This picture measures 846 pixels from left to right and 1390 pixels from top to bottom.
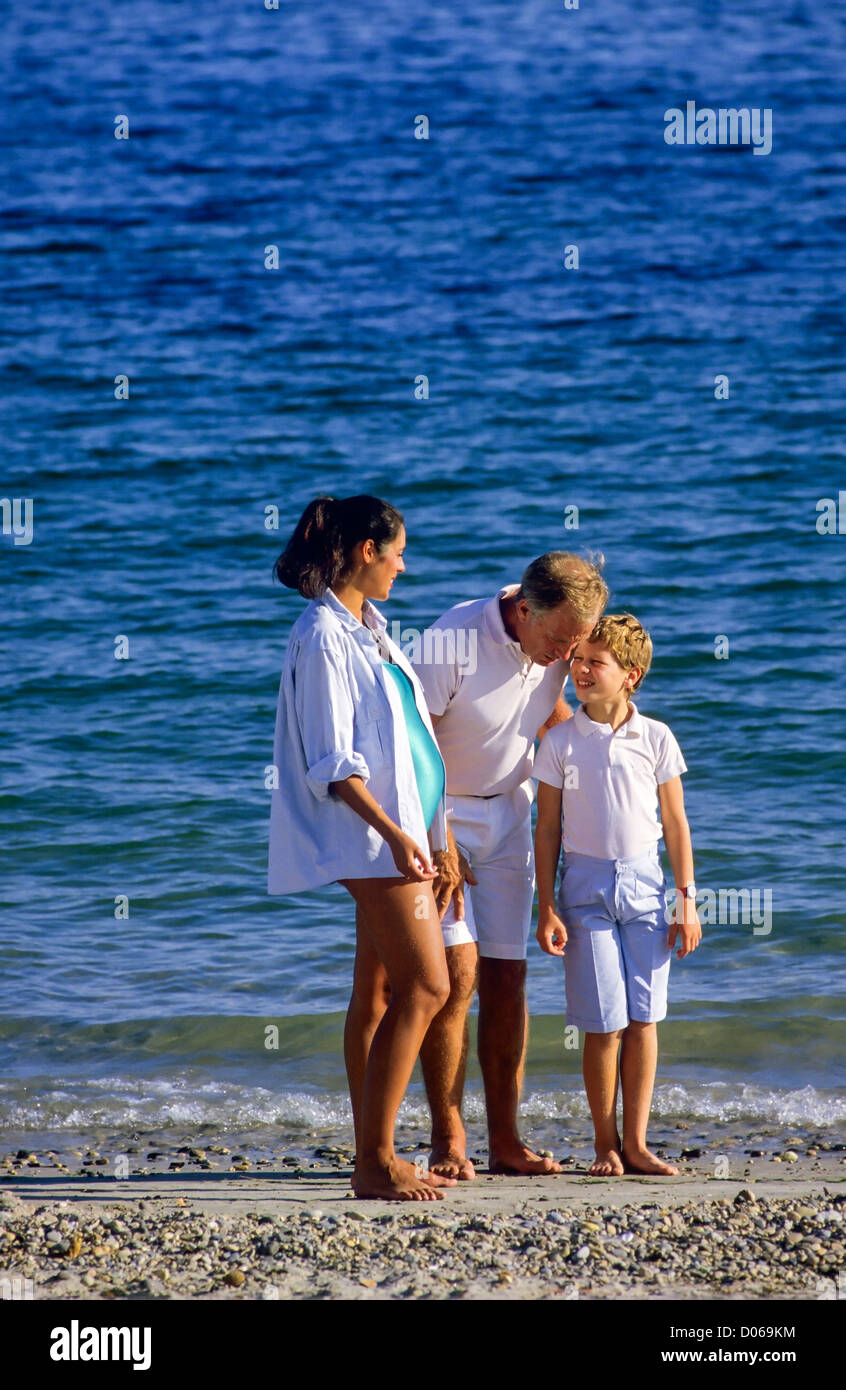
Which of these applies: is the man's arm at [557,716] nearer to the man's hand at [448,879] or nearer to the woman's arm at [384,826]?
the man's hand at [448,879]

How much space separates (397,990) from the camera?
378 cm

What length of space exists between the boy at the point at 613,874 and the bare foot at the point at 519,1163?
14cm

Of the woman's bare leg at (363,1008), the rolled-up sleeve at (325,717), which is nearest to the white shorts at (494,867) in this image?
the woman's bare leg at (363,1008)

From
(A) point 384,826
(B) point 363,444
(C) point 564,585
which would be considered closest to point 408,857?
(A) point 384,826

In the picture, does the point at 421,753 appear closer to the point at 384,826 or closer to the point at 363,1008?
the point at 384,826

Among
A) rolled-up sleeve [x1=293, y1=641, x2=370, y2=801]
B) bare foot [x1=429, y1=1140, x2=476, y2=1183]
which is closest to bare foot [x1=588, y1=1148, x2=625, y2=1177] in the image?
bare foot [x1=429, y1=1140, x2=476, y2=1183]

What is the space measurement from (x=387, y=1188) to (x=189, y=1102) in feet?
4.93

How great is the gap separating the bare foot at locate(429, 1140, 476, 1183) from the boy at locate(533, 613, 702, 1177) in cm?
35

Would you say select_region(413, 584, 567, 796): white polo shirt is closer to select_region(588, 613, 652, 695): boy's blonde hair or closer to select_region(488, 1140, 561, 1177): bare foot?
select_region(588, 613, 652, 695): boy's blonde hair

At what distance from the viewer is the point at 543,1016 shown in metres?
5.82

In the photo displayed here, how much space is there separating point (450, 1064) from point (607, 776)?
890 millimetres

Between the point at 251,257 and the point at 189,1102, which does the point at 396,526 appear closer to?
the point at 189,1102

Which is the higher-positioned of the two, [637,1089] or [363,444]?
[363,444]
